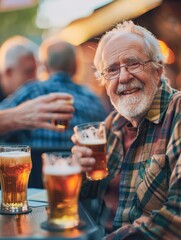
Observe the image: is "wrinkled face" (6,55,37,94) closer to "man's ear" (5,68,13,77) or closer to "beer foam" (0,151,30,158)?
"man's ear" (5,68,13,77)

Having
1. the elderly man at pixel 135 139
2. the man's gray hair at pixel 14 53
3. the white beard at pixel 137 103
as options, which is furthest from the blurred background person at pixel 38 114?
the man's gray hair at pixel 14 53

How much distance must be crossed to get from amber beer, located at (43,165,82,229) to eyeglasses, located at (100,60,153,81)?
0.91 meters

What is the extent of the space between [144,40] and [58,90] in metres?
1.79

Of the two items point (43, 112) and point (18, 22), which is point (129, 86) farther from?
point (18, 22)

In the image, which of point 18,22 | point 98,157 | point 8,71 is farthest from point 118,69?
point 18,22

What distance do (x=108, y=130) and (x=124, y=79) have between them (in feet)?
1.47

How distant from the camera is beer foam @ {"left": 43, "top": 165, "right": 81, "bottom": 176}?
1867 millimetres

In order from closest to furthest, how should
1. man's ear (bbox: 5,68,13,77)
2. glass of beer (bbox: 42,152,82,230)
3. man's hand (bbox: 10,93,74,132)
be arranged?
glass of beer (bbox: 42,152,82,230) < man's hand (bbox: 10,93,74,132) < man's ear (bbox: 5,68,13,77)

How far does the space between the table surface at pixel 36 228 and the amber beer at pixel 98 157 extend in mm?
229

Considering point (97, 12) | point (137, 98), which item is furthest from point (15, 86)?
point (97, 12)

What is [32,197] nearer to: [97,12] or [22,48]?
[22,48]

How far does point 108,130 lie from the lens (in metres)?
3.01

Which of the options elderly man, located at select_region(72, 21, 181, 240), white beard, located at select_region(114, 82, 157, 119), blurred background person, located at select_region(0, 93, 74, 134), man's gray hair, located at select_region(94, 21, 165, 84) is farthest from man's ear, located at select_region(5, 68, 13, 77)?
white beard, located at select_region(114, 82, 157, 119)

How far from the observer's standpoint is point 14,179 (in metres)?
2.24
